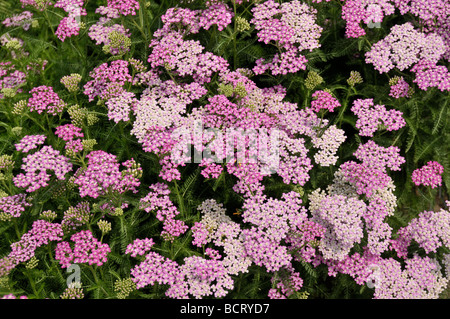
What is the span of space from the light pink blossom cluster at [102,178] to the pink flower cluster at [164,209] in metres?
0.25

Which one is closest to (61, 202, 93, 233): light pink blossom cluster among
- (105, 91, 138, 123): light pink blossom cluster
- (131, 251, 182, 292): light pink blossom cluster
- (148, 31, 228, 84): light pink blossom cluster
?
(131, 251, 182, 292): light pink blossom cluster

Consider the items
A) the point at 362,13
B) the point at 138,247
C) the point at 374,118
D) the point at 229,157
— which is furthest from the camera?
the point at 362,13

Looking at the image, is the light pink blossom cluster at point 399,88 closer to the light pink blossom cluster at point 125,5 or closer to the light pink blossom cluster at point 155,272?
the light pink blossom cluster at point 125,5

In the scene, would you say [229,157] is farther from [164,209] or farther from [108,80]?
[108,80]

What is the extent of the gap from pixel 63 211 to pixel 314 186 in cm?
279

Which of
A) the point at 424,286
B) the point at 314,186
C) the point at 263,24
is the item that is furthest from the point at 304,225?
the point at 263,24

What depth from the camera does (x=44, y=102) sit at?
526 centimetres

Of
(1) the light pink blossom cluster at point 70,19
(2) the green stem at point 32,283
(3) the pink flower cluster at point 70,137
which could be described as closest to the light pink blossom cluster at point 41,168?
(3) the pink flower cluster at point 70,137

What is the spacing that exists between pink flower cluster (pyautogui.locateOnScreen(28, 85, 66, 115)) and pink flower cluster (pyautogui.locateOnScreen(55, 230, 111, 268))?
1.54 meters

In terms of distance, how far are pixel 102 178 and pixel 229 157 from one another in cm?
132

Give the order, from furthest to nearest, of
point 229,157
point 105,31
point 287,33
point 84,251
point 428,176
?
point 105,31, point 287,33, point 428,176, point 229,157, point 84,251

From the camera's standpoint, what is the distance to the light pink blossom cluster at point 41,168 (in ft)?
15.6

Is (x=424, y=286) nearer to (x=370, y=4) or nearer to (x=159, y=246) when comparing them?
(x=159, y=246)

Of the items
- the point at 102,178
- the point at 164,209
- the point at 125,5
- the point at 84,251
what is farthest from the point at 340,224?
the point at 125,5
